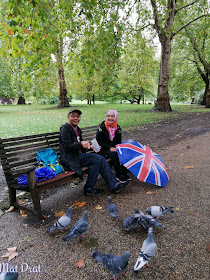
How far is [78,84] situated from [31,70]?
30.2 metres

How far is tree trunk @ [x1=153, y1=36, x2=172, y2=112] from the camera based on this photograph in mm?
15151

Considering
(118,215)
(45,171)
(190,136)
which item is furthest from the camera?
(190,136)

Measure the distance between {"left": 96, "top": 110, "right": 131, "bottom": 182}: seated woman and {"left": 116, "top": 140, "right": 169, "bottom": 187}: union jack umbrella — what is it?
389mm

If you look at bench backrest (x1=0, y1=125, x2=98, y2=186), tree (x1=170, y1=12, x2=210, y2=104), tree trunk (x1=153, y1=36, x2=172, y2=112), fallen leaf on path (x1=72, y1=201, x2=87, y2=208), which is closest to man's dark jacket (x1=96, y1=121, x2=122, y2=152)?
bench backrest (x1=0, y1=125, x2=98, y2=186)

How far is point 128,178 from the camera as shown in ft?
14.1

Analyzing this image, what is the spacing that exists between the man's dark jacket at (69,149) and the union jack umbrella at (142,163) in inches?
30.7

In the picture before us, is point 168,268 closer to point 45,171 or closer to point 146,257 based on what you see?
point 146,257

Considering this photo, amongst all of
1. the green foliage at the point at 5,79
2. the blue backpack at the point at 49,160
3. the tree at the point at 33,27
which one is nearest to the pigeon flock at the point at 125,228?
the blue backpack at the point at 49,160

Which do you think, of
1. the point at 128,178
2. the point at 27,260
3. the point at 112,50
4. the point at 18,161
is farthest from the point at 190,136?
the point at 27,260

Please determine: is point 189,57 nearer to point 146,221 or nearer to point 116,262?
point 146,221

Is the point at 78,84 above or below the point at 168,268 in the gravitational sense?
above

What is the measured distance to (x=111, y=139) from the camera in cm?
447

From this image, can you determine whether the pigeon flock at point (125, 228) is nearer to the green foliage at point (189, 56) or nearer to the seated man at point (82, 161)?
the seated man at point (82, 161)

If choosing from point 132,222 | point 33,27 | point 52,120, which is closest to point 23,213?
point 132,222
